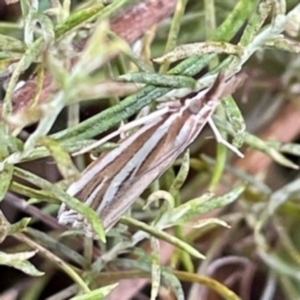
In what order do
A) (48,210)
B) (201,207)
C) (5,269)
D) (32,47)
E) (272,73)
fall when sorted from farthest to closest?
(272,73) → (5,269) → (48,210) → (201,207) → (32,47)

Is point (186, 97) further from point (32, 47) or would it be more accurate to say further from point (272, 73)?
point (272, 73)

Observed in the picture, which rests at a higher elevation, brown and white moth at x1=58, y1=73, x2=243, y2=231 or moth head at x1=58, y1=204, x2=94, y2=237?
brown and white moth at x1=58, y1=73, x2=243, y2=231

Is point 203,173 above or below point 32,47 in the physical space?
below

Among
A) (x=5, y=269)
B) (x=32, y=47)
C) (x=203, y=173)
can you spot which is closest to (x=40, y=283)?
(x=5, y=269)

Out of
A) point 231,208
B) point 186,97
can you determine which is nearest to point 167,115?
point 186,97

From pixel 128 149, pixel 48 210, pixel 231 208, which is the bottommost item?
pixel 231 208

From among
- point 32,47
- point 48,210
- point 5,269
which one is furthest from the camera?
point 5,269

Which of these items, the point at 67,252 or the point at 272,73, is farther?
the point at 272,73

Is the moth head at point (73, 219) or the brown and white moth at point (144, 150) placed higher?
the brown and white moth at point (144, 150)
